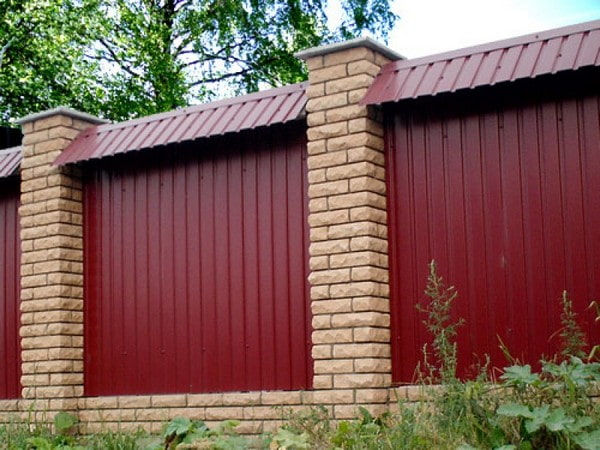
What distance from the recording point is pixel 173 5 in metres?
24.6

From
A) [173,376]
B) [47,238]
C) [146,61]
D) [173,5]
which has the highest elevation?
[173,5]

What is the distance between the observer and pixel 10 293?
37.4 ft

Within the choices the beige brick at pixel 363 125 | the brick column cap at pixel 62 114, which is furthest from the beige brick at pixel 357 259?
the brick column cap at pixel 62 114

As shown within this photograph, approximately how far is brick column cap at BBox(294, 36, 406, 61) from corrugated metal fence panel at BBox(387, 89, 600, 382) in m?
0.59

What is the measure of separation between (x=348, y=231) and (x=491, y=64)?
178 centimetres

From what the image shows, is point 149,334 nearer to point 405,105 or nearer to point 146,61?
point 405,105

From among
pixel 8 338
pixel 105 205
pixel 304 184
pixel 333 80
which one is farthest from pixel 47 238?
pixel 333 80

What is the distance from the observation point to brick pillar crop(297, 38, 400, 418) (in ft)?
27.6

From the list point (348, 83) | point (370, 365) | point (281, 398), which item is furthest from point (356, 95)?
Result: point (281, 398)

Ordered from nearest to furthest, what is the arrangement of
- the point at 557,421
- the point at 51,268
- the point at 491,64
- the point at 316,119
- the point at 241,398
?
the point at 557,421 < the point at 491,64 < the point at 316,119 < the point at 241,398 < the point at 51,268

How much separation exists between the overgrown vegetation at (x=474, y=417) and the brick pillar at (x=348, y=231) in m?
0.33

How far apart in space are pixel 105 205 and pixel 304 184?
2536 mm

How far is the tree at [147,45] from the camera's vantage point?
20.9 meters

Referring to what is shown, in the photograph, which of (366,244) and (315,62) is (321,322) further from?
(315,62)
